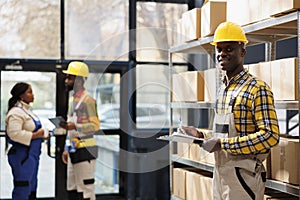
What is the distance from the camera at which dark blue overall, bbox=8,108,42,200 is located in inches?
233

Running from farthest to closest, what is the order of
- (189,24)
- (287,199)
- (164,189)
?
(164,189) → (189,24) → (287,199)

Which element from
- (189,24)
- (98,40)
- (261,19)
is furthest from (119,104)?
(261,19)

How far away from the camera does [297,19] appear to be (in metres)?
3.25

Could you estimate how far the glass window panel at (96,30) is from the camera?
22.1 feet

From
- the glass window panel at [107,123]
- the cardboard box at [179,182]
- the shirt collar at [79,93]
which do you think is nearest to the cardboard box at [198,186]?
the cardboard box at [179,182]

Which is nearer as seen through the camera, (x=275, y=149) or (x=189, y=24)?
(x=275, y=149)

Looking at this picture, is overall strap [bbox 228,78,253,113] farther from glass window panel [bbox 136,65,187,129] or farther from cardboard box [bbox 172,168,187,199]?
glass window panel [bbox 136,65,187,129]

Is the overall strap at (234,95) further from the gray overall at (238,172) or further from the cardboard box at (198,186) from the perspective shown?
the cardboard box at (198,186)

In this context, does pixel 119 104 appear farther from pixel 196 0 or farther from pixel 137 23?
pixel 196 0

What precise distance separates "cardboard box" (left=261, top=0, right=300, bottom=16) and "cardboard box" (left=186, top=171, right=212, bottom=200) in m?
1.38

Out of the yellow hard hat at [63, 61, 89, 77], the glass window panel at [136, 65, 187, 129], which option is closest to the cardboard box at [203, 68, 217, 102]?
the yellow hard hat at [63, 61, 89, 77]

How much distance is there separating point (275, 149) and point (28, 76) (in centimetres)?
368

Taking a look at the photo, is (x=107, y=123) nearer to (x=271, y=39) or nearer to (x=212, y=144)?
(x=271, y=39)

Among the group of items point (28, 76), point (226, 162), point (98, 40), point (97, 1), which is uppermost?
point (97, 1)
